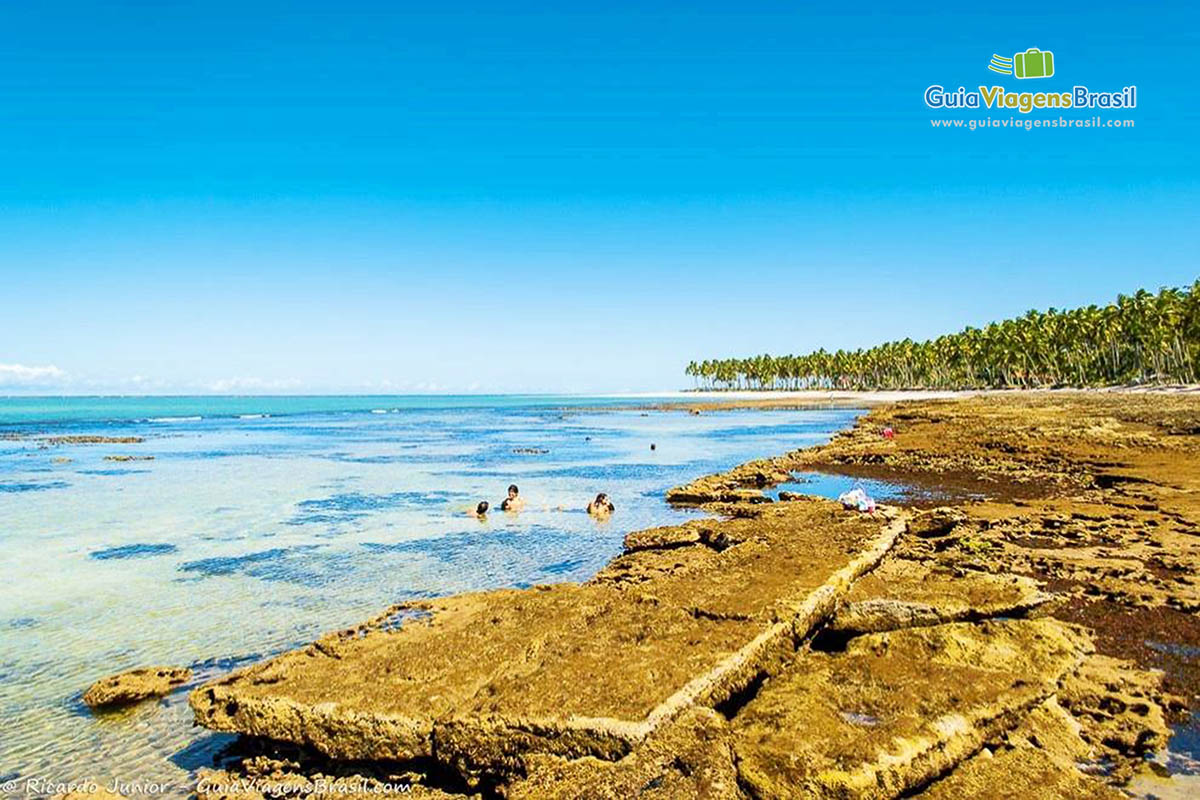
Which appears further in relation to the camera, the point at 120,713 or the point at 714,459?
the point at 714,459

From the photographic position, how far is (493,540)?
15531mm

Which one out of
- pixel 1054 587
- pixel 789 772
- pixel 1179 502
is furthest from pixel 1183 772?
pixel 1179 502

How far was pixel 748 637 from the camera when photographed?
21.2 ft

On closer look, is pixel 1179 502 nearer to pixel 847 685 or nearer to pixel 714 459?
pixel 847 685

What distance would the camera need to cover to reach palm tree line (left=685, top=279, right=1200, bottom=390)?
7950 centimetres

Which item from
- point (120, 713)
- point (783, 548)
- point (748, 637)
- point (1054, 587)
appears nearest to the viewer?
point (748, 637)

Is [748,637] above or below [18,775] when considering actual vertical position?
above

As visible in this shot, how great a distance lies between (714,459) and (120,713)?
28.0m

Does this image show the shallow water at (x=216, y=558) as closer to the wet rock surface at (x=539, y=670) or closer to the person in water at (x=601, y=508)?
the person in water at (x=601, y=508)

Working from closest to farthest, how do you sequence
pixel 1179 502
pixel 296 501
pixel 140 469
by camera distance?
pixel 1179 502 < pixel 296 501 < pixel 140 469

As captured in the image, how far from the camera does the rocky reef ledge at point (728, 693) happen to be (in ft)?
15.1

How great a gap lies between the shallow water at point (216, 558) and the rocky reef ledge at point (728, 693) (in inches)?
57.1

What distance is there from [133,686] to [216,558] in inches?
293

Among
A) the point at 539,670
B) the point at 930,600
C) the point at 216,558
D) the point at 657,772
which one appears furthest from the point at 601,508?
the point at 657,772
